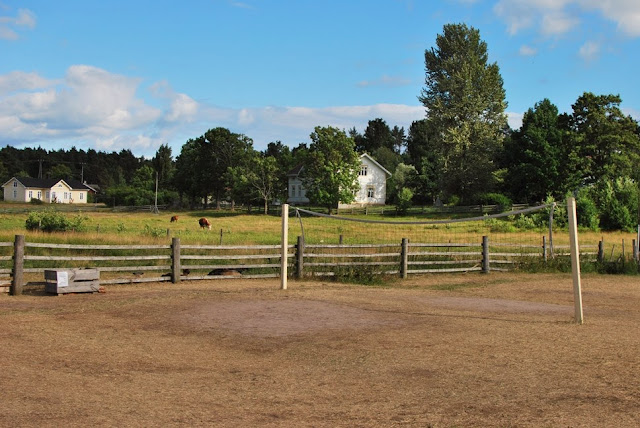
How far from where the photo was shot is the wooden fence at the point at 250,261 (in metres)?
16.0

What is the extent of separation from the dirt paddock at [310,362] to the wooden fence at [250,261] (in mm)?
2158

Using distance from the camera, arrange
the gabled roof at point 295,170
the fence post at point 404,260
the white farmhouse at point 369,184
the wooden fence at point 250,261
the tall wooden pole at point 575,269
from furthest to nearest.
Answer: the gabled roof at point 295,170, the white farmhouse at point 369,184, the fence post at point 404,260, the wooden fence at point 250,261, the tall wooden pole at point 575,269

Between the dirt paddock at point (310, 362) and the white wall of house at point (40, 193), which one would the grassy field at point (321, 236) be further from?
the white wall of house at point (40, 193)

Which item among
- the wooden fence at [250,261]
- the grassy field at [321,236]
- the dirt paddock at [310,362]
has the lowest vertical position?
the dirt paddock at [310,362]

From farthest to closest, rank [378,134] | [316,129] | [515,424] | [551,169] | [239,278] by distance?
1. [378,134]
2. [316,129]
3. [551,169]
4. [239,278]
5. [515,424]

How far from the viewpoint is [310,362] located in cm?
797

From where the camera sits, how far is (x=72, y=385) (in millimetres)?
6605

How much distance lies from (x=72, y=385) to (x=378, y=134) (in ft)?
405

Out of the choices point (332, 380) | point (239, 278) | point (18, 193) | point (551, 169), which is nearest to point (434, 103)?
point (551, 169)

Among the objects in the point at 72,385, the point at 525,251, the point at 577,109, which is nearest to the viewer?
the point at 72,385


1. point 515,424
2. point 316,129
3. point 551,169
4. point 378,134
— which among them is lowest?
point 515,424

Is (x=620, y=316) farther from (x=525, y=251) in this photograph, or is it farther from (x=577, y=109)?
(x=577, y=109)

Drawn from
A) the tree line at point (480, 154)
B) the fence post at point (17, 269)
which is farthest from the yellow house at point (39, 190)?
the fence post at point (17, 269)

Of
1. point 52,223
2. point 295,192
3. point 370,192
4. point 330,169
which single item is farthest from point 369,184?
point 52,223
